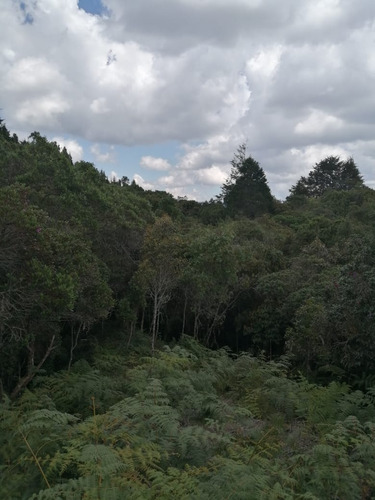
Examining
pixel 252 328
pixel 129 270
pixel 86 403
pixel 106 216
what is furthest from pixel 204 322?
pixel 86 403

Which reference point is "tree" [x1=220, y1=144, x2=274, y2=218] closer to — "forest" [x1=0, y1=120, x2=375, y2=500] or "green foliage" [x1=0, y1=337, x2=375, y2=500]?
"forest" [x1=0, y1=120, x2=375, y2=500]

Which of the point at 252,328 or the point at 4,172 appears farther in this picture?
the point at 252,328

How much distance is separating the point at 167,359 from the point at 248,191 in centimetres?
3800

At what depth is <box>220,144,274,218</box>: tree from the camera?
45625mm

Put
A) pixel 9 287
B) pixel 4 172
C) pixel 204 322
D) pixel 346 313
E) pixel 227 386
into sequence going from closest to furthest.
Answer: pixel 9 287
pixel 227 386
pixel 346 313
pixel 4 172
pixel 204 322

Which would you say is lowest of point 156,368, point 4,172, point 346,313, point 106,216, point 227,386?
point 227,386

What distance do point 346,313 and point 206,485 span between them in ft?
30.9

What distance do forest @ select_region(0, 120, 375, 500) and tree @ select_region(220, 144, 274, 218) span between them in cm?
1821

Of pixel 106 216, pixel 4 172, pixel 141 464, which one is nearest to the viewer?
pixel 141 464

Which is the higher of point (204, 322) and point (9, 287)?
point (9, 287)

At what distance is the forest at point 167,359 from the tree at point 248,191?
59.7ft

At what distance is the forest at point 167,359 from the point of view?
Result: 14.8 ft

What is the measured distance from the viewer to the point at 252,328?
20078mm

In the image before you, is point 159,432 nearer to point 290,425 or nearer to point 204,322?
point 290,425
